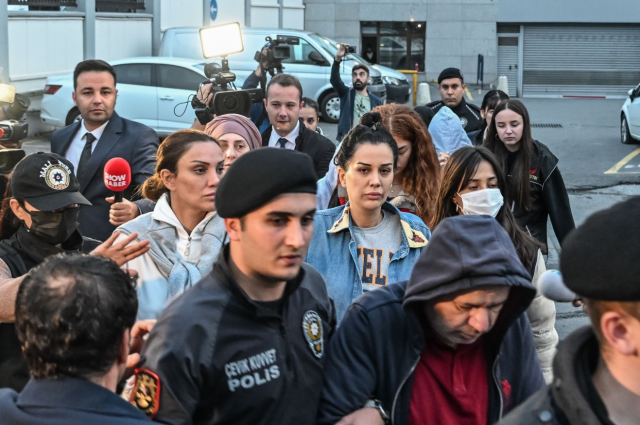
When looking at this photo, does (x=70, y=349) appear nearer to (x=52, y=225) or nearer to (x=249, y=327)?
(x=249, y=327)

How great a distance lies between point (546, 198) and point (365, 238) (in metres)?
2.81

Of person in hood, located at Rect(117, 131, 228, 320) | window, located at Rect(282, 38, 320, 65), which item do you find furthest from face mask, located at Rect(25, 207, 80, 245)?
window, located at Rect(282, 38, 320, 65)

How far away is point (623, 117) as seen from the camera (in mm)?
18828

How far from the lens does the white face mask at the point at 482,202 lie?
4.56 metres

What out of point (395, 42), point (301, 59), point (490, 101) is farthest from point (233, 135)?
point (395, 42)

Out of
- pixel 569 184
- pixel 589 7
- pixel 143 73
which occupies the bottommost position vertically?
pixel 569 184

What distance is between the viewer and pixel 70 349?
224 cm

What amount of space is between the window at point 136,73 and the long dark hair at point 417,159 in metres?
11.7

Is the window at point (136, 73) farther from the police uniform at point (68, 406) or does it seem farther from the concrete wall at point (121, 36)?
the police uniform at point (68, 406)

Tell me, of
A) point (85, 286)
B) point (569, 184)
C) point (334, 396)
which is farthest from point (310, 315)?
point (569, 184)

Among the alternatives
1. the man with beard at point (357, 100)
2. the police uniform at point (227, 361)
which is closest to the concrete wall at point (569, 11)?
the man with beard at point (357, 100)

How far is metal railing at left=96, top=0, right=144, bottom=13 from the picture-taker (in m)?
20.5

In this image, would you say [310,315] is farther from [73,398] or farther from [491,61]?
[491,61]

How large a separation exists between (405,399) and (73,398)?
3.36 feet
